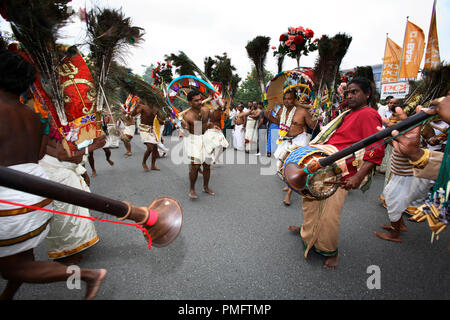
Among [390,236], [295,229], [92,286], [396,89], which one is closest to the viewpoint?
[92,286]

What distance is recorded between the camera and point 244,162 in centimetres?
694

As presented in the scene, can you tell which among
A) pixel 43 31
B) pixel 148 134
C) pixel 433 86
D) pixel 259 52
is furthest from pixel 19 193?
pixel 259 52

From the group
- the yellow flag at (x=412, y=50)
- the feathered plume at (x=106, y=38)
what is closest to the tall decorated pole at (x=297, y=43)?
the feathered plume at (x=106, y=38)

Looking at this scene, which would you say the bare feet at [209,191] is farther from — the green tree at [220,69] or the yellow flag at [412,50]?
the yellow flag at [412,50]

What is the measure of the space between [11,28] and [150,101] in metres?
3.58

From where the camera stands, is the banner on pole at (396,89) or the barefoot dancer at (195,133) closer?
the barefoot dancer at (195,133)

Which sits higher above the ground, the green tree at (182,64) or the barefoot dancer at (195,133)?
the green tree at (182,64)

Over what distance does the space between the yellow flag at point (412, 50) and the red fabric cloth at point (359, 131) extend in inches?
313

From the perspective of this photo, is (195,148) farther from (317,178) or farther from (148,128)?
(148,128)

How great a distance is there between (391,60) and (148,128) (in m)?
10.0

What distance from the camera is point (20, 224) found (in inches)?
54.9

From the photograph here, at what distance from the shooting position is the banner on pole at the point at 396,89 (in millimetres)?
6574

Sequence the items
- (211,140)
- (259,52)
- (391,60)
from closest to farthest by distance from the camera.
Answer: (211,140)
(259,52)
(391,60)
